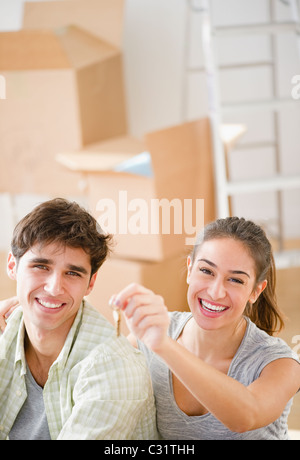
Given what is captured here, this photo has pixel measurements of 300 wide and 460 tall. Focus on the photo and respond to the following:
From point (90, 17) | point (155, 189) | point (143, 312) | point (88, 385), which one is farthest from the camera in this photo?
point (90, 17)

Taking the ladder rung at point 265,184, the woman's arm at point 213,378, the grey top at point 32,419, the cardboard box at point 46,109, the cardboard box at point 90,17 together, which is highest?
the cardboard box at point 90,17

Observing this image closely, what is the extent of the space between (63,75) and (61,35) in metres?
0.13

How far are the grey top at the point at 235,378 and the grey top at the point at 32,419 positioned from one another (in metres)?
0.18

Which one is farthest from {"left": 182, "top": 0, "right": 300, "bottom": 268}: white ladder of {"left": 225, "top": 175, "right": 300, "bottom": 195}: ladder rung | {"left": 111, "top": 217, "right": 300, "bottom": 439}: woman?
{"left": 111, "top": 217, "right": 300, "bottom": 439}: woman

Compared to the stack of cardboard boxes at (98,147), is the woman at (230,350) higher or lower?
lower

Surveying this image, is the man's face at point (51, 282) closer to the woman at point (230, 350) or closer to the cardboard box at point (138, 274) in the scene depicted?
the woman at point (230, 350)

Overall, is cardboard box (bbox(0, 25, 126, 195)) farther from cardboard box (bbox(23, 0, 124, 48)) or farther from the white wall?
the white wall

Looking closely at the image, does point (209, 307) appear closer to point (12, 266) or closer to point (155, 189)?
point (12, 266)

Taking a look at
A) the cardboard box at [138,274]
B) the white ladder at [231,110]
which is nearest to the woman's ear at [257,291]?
the cardboard box at [138,274]

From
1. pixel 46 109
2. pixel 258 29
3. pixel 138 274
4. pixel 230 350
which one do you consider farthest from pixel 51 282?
pixel 46 109

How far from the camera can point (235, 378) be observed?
1006 mm

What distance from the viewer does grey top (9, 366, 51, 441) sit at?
3.17 feet

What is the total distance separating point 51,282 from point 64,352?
0.11 m

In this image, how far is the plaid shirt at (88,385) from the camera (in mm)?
869
